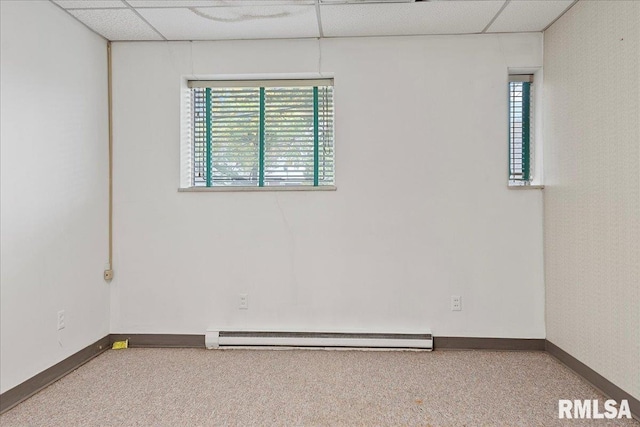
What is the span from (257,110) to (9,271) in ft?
6.12

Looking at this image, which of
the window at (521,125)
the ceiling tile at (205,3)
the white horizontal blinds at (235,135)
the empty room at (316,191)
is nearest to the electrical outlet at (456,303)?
the empty room at (316,191)

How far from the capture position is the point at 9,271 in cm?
206

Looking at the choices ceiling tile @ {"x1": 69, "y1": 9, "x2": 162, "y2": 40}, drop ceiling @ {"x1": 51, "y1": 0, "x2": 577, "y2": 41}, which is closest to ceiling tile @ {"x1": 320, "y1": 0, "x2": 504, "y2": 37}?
drop ceiling @ {"x1": 51, "y1": 0, "x2": 577, "y2": 41}

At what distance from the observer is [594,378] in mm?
2262

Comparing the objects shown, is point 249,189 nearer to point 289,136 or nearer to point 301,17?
point 289,136

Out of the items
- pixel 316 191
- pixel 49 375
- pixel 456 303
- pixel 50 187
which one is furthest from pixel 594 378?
pixel 50 187

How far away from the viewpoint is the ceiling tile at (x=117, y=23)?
2514mm

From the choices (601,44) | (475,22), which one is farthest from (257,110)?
(601,44)

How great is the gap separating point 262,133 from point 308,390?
1.85 meters

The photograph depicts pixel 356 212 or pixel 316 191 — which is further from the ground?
pixel 316 191

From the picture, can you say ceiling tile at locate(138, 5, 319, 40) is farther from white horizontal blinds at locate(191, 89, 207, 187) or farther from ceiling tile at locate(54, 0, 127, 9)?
white horizontal blinds at locate(191, 89, 207, 187)

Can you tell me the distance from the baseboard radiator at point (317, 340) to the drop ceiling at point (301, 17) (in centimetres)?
213

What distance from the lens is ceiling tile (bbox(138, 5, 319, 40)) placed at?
2.50m

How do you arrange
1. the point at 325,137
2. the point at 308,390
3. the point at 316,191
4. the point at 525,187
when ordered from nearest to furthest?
the point at 308,390 < the point at 525,187 < the point at 316,191 < the point at 325,137
